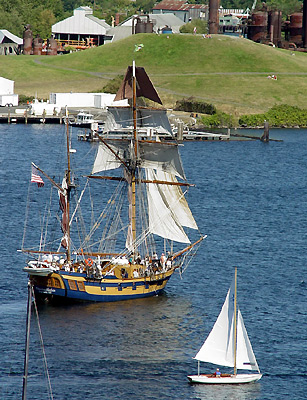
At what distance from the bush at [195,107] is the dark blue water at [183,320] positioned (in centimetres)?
8311

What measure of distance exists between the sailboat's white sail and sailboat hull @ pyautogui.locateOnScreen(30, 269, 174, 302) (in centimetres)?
1568

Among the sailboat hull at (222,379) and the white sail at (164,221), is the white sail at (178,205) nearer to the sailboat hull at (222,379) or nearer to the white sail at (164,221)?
the white sail at (164,221)

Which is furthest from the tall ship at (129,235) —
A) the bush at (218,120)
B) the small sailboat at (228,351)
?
the bush at (218,120)

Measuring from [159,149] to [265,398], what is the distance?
30537mm

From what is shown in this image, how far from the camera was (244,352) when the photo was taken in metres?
55.9

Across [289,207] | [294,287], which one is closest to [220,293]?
[294,287]

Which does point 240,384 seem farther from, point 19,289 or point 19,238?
point 19,238

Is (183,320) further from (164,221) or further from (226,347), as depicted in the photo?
(164,221)

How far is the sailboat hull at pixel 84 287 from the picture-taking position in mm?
69562

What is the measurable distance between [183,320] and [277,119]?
135 metres

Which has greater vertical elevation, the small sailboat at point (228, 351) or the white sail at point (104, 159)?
the white sail at point (104, 159)

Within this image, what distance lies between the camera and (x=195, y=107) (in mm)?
195500

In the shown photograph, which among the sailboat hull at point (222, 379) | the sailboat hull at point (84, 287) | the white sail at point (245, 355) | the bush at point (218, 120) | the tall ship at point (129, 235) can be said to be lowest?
the sailboat hull at point (222, 379)

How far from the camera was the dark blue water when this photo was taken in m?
55.5
